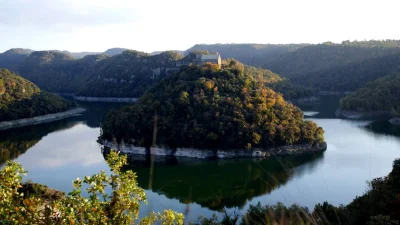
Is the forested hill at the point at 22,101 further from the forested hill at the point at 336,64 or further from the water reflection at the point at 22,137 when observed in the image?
the forested hill at the point at 336,64

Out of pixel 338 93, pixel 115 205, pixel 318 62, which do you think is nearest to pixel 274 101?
pixel 115 205

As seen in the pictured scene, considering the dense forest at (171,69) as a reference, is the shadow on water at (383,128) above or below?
below

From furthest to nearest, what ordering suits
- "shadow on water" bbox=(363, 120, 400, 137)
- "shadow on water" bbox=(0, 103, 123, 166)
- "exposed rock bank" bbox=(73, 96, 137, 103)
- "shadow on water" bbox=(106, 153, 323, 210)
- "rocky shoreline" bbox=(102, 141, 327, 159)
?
"exposed rock bank" bbox=(73, 96, 137, 103) < "shadow on water" bbox=(363, 120, 400, 137) < "shadow on water" bbox=(0, 103, 123, 166) < "rocky shoreline" bbox=(102, 141, 327, 159) < "shadow on water" bbox=(106, 153, 323, 210)

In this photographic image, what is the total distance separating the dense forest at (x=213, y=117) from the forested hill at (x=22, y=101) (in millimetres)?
16175

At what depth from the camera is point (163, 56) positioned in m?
66.7

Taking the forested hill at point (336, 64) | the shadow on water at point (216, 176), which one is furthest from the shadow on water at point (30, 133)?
the forested hill at point (336, 64)

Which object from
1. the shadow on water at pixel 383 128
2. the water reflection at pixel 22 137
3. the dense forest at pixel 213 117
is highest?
the dense forest at pixel 213 117

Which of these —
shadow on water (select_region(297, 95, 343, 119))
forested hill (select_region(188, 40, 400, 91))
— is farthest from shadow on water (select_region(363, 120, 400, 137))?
forested hill (select_region(188, 40, 400, 91))

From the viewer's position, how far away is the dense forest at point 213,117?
23.8 m

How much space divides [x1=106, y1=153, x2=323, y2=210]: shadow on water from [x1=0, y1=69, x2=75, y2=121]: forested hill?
20.7m

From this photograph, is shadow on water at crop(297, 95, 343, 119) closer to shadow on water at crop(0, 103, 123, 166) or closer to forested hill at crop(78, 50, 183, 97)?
forested hill at crop(78, 50, 183, 97)

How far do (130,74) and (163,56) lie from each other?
22.1 ft

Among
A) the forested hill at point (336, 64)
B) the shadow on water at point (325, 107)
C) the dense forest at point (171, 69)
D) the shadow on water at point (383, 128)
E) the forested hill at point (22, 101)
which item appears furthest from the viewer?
the dense forest at point (171, 69)

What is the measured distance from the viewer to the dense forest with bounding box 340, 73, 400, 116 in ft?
127
